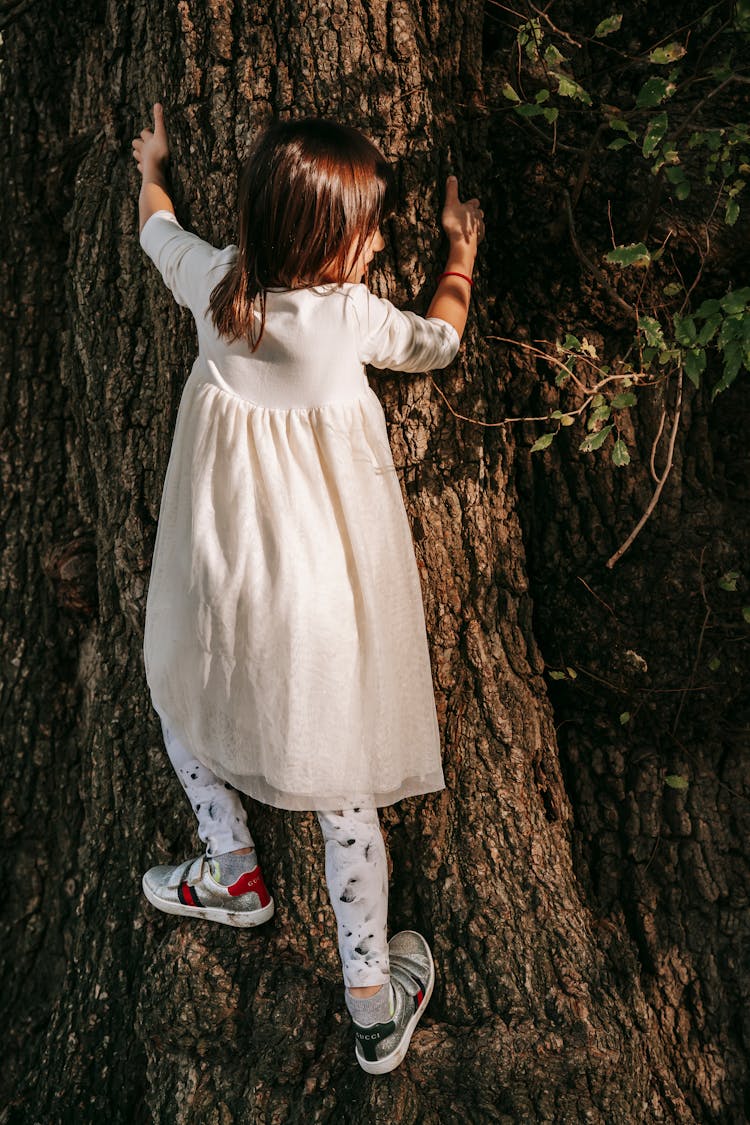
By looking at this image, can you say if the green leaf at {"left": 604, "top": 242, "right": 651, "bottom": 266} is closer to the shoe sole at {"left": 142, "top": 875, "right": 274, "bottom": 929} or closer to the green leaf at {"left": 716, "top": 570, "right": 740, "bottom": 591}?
the green leaf at {"left": 716, "top": 570, "right": 740, "bottom": 591}

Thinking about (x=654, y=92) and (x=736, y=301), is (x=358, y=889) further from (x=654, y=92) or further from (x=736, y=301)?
(x=654, y=92)

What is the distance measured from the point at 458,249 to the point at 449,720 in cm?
123

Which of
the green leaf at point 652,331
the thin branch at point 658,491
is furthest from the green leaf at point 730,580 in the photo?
the green leaf at point 652,331

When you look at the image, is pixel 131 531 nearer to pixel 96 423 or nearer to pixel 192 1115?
pixel 96 423

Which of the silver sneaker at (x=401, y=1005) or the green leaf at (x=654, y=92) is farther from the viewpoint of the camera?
the silver sneaker at (x=401, y=1005)

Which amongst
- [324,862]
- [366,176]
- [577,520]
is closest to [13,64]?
[366,176]

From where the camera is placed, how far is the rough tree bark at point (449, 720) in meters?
2.29

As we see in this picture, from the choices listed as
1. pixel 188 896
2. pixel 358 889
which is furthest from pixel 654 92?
pixel 188 896

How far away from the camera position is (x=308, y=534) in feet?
7.08

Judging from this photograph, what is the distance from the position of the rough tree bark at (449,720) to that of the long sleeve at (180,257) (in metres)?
0.08

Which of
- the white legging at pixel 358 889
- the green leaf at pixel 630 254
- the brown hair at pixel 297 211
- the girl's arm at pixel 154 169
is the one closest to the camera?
the brown hair at pixel 297 211

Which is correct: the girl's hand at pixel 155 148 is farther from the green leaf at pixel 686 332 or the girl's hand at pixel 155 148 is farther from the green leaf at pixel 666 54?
the green leaf at pixel 686 332

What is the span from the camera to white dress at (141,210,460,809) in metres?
2.13

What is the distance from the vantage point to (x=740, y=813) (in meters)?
2.53
